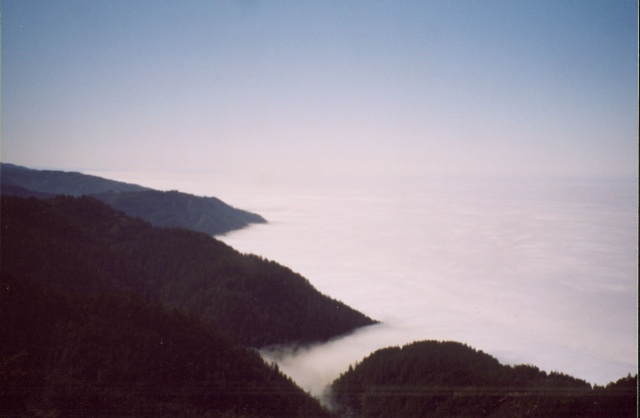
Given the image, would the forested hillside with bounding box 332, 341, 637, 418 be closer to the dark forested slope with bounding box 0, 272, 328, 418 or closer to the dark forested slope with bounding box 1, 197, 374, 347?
the dark forested slope with bounding box 0, 272, 328, 418

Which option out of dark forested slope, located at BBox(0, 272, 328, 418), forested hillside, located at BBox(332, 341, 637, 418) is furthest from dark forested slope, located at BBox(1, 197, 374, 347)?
dark forested slope, located at BBox(0, 272, 328, 418)

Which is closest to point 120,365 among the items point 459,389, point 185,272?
point 459,389

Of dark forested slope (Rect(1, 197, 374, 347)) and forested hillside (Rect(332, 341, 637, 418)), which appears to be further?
dark forested slope (Rect(1, 197, 374, 347))

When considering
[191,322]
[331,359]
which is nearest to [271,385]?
[191,322]

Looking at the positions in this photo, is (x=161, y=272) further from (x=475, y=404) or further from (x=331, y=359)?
(x=475, y=404)

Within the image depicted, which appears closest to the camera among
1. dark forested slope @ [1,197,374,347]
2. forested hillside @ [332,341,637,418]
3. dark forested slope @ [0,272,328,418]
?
dark forested slope @ [0,272,328,418]

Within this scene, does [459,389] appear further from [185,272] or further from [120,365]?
[185,272]

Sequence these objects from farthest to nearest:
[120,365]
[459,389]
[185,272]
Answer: [185,272] → [459,389] → [120,365]

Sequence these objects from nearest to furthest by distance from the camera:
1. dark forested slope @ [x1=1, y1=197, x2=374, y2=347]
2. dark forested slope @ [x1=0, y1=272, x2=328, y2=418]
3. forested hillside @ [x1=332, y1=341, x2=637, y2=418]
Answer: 1. dark forested slope @ [x1=0, y1=272, x2=328, y2=418]
2. forested hillside @ [x1=332, y1=341, x2=637, y2=418]
3. dark forested slope @ [x1=1, y1=197, x2=374, y2=347]
